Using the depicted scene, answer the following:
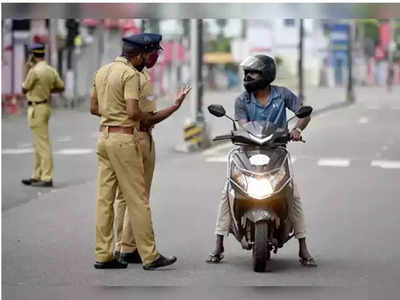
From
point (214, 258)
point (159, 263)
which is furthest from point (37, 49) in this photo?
point (159, 263)

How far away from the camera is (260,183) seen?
9.41 meters

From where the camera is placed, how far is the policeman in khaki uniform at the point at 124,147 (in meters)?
9.41

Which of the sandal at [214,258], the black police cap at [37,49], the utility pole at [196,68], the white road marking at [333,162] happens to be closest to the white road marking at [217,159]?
the white road marking at [333,162]

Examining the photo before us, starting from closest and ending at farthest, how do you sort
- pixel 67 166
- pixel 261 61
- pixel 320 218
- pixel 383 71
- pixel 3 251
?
pixel 261 61, pixel 3 251, pixel 320 218, pixel 67 166, pixel 383 71

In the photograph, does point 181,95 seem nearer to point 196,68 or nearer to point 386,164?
point 386,164

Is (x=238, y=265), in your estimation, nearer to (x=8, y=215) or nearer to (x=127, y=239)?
(x=127, y=239)

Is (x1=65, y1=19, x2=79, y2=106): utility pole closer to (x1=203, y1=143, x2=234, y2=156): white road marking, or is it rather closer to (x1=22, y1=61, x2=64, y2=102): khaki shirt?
(x1=203, y1=143, x2=234, y2=156): white road marking

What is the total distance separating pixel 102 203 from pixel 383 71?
405 feet

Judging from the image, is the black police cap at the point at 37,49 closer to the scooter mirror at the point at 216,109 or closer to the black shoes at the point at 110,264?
the black shoes at the point at 110,264

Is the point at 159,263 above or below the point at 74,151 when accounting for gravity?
above

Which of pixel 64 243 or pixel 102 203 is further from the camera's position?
pixel 64 243

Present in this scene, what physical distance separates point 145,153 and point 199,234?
96.4 inches

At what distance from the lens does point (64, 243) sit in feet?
37.2

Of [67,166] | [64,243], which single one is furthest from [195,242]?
[67,166]
